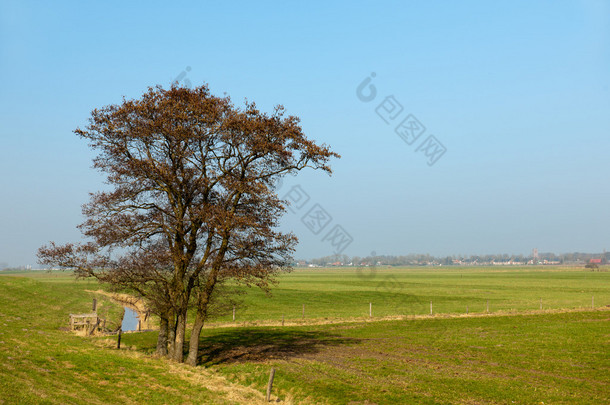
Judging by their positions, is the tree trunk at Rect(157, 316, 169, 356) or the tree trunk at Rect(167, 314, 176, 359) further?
the tree trunk at Rect(157, 316, 169, 356)

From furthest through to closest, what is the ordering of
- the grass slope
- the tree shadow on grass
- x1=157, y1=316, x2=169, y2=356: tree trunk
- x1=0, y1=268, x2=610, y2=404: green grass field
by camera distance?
1. the tree shadow on grass
2. x1=157, y1=316, x2=169, y2=356: tree trunk
3. x1=0, y1=268, x2=610, y2=404: green grass field
4. the grass slope

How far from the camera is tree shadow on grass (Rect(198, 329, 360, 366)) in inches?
1309

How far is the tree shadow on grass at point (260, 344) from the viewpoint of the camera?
3325 cm

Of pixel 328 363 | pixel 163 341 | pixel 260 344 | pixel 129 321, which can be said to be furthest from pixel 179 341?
pixel 129 321

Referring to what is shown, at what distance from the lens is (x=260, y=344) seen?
39.0m

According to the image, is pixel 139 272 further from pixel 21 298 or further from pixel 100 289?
pixel 100 289

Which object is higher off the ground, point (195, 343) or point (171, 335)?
point (171, 335)

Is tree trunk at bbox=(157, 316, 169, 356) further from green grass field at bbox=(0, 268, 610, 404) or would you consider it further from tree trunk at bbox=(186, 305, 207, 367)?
tree trunk at bbox=(186, 305, 207, 367)

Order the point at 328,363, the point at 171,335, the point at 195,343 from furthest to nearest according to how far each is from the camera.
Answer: the point at 171,335 < the point at 328,363 < the point at 195,343

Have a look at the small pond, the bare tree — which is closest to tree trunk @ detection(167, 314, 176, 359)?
the bare tree

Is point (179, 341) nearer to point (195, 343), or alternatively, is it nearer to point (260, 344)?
point (195, 343)

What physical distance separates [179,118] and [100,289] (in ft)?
269

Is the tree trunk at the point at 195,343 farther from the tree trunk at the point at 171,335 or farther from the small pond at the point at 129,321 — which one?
the small pond at the point at 129,321

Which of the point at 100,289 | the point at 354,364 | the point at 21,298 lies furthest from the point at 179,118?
the point at 100,289
